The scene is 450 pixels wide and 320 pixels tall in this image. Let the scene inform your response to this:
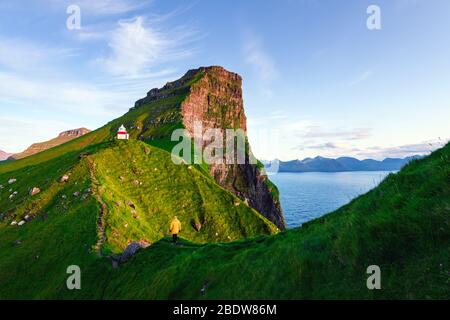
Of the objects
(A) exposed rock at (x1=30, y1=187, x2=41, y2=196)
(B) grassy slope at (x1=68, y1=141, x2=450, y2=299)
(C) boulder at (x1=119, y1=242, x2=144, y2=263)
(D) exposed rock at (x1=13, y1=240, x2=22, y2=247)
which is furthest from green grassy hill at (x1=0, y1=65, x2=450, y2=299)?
(C) boulder at (x1=119, y1=242, x2=144, y2=263)

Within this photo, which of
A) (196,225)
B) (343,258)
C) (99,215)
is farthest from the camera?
(196,225)

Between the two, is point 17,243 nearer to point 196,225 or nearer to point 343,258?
point 196,225

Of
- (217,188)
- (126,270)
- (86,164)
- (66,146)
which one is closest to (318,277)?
(126,270)

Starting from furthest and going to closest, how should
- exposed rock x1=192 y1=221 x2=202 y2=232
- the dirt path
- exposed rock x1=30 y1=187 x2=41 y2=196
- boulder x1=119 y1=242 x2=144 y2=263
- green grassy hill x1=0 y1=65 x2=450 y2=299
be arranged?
1. exposed rock x1=192 y1=221 x2=202 y2=232
2. exposed rock x1=30 y1=187 x2=41 y2=196
3. the dirt path
4. boulder x1=119 y1=242 x2=144 y2=263
5. green grassy hill x1=0 y1=65 x2=450 y2=299

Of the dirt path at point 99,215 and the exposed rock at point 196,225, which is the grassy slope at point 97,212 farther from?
the exposed rock at point 196,225

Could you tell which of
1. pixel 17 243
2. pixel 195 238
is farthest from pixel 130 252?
pixel 195 238

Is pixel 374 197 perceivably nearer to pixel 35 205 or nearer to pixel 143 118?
pixel 35 205

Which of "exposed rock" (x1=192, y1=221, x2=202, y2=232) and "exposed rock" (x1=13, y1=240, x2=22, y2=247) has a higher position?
"exposed rock" (x1=13, y1=240, x2=22, y2=247)

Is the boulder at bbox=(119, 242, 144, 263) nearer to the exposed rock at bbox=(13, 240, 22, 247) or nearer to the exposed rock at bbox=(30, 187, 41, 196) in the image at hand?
the exposed rock at bbox=(13, 240, 22, 247)

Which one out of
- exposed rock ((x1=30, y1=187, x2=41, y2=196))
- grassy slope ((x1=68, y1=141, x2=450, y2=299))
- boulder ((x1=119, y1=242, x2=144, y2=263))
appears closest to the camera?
grassy slope ((x1=68, y1=141, x2=450, y2=299))
